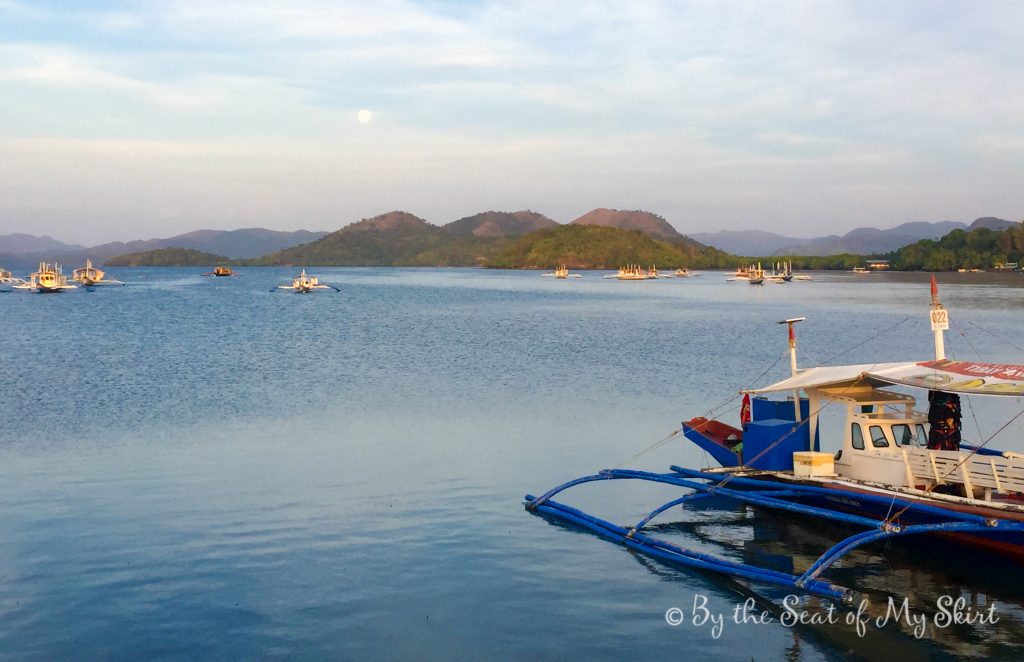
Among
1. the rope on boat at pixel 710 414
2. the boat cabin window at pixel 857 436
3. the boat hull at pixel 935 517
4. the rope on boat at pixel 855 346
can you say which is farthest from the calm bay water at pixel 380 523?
the rope on boat at pixel 855 346

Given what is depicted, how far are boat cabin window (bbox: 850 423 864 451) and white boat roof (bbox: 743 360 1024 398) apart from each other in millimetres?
1406

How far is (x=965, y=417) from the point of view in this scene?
133ft

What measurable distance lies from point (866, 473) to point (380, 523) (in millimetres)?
13768

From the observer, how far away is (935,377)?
25.3m

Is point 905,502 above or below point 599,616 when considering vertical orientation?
above

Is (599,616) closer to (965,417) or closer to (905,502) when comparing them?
(905,502)

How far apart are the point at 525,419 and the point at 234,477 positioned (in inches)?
588

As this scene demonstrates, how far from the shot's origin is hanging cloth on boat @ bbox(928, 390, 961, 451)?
26.4m

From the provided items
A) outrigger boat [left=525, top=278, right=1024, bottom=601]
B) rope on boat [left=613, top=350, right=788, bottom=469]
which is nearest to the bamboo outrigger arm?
outrigger boat [left=525, top=278, right=1024, bottom=601]

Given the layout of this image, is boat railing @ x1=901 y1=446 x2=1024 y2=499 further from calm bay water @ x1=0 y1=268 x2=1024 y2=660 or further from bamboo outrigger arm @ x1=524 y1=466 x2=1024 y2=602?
calm bay water @ x1=0 y1=268 x2=1024 y2=660

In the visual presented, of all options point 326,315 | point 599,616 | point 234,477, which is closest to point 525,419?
point 234,477

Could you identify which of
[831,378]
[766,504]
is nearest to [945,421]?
[831,378]

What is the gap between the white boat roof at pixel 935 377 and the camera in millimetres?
23828

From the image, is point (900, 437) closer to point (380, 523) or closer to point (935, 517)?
point (935, 517)
